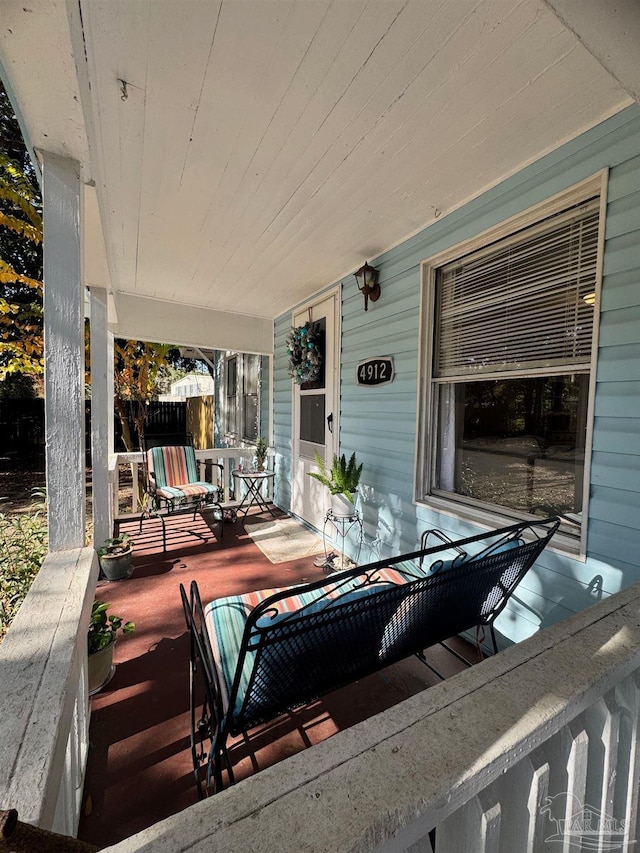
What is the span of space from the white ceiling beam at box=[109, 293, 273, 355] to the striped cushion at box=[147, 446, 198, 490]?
4.55 feet

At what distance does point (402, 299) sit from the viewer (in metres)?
2.85

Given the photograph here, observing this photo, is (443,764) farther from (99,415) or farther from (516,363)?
(99,415)

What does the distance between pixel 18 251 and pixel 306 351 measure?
183 inches

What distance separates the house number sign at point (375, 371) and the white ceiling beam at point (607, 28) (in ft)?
6.85

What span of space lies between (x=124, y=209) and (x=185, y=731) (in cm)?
304

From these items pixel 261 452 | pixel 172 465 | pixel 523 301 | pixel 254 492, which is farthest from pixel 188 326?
pixel 523 301

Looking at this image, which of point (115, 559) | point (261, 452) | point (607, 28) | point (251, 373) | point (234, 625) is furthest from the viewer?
point (251, 373)

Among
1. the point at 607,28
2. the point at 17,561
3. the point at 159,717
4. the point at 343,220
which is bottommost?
the point at 159,717

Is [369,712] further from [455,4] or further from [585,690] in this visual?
[455,4]

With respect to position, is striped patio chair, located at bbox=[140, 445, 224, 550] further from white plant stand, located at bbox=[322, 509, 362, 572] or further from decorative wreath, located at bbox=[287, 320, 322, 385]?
decorative wreath, located at bbox=[287, 320, 322, 385]

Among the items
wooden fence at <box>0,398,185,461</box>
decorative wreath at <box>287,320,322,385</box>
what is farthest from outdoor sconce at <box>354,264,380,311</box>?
wooden fence at <box>0,398,185,461</box>

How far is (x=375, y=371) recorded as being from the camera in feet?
10.2

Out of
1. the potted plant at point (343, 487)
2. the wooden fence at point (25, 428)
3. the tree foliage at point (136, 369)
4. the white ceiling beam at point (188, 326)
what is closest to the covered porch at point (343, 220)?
the potted plant at point (343, 487)

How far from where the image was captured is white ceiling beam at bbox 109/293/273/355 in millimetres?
4352
